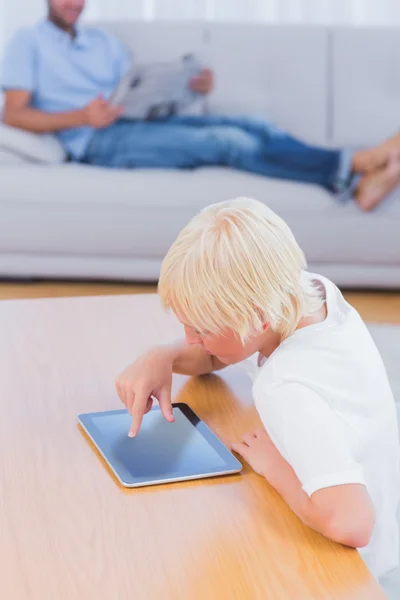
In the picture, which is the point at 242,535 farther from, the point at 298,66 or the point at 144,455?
the point at 298,66

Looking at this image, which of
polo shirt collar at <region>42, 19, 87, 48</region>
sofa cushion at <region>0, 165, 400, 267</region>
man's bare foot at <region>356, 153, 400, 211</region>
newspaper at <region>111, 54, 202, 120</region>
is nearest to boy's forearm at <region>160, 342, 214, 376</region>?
sofa cushion at <region>0, 165, 400, 267</region>

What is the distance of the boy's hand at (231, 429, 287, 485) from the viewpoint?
1047 mm

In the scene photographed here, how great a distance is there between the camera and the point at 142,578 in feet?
2.79

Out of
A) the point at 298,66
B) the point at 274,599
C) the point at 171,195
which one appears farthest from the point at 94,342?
the point at 298,66

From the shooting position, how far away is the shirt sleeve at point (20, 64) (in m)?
3.26

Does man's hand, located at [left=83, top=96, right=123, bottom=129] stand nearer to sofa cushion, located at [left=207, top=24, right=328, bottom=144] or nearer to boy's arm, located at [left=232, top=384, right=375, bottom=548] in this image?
sofa cushion, located at [left=207, top=24, right=328, bottom=144]

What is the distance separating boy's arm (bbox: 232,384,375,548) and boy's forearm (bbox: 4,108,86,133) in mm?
2401

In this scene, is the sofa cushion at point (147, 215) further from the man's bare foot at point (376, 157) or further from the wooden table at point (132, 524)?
the wooden table at point (132, 524)

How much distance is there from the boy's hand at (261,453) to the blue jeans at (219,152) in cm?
205

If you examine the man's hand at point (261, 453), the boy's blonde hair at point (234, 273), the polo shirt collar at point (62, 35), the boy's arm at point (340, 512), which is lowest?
the man's hand at point (261, 453)

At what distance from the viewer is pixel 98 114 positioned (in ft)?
10.6

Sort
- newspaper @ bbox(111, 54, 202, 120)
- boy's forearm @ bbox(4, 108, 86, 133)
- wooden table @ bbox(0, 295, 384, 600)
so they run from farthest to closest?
newspaper @ bbox(111, 54, 202, 120) → boy's forearm @ bbox(4, 108, 86, 133) → wooden table @ bbox(0, 295, 384, 600)

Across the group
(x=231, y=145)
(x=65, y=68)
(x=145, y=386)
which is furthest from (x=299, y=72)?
(x=145, y=386)

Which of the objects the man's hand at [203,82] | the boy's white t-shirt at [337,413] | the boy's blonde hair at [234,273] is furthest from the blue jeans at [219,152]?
the boy's blonde hair at [234,273]
